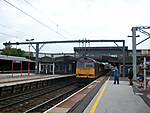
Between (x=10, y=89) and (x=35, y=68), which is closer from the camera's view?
(x=10, y=89)

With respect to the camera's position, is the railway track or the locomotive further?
the locomotive

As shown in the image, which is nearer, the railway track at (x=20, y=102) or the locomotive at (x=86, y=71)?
the railway track at (x=20, y=102)

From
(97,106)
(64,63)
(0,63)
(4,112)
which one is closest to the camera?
(97,106)

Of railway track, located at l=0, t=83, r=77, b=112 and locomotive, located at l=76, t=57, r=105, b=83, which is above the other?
locomotive, located at l=76, t=57, r=105, b=83

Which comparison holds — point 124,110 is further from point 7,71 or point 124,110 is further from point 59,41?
point 59,41

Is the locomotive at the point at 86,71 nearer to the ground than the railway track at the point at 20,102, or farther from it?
farther from it

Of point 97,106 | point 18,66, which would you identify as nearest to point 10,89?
point 97,106

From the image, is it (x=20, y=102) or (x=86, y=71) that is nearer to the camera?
(x=20, y=102)

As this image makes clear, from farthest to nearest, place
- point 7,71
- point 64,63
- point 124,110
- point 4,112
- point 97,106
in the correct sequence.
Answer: point 64,63 < point 7,71 < point 4,112 < point 97,106 < point 124,110

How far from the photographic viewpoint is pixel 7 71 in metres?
35.3

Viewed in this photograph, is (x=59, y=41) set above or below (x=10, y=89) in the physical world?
above

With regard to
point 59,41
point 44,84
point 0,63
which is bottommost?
point 44,84

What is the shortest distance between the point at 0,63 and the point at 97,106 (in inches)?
1012

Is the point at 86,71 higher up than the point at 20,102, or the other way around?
the point at 86,71
